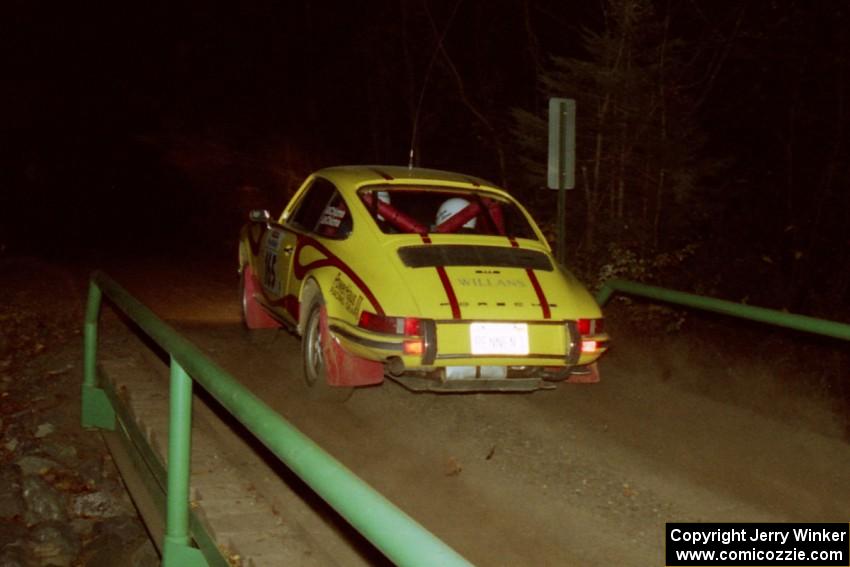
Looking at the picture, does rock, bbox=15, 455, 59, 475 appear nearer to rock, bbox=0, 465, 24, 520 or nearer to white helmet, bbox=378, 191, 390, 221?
rock, bbox=0, 465, 24, 520

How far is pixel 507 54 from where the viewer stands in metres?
32.0

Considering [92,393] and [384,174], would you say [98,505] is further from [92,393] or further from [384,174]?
[384,174]

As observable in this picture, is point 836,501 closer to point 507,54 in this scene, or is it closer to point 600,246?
point 600,246

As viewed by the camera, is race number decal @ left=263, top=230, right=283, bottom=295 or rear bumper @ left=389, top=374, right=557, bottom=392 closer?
rear bumper @ left=389, top=374, right=557, bottom=392

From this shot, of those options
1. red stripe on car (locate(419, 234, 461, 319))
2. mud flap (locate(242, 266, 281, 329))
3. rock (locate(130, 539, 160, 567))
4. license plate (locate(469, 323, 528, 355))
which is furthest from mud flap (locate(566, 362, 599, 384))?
mud flap (locate(242, 266, 281, 329))

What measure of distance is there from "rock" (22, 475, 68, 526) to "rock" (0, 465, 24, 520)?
6 cm

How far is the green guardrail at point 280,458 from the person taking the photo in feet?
6.75

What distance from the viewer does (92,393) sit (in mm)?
7613

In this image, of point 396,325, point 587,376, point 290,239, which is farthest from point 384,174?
point 587,376

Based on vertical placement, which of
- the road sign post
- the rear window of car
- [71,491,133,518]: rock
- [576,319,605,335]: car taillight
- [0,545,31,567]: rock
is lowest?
[0,545,31,567]: rock

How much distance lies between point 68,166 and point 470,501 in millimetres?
41152

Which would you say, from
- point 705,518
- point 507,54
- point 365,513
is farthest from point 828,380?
point 507,54

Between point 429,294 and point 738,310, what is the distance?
2679mm

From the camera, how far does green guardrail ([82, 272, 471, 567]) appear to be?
206 cm
